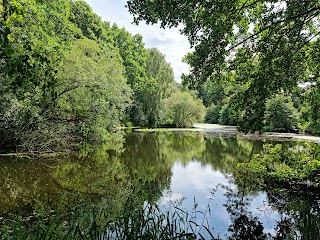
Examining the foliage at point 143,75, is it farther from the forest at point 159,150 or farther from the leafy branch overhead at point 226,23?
the leafy branch overhead at point 226,23

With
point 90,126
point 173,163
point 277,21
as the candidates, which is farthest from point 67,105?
point 277,21

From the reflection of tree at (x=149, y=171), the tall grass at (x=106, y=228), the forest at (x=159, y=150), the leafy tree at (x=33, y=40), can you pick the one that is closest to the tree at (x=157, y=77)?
the forest at (x=159, y=150)

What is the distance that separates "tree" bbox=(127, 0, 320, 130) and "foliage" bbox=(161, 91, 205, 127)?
28792 mm

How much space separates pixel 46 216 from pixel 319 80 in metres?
6.49

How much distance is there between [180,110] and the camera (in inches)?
1438

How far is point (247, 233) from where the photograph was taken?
5.39 meters

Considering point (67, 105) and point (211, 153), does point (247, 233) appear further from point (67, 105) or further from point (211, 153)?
point (211, 153)

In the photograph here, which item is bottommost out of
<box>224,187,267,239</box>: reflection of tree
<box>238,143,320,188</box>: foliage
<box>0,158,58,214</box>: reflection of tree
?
<box>224,187,267,239</box>: reflection of tree

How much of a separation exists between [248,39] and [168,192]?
4.47 m

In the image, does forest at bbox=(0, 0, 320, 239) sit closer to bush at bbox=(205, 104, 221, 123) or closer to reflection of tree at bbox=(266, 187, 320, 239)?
reflection of tree at bbox=(266, 187, 320, 239)

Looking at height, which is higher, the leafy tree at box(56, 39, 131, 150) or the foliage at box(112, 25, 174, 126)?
the foliage at box(112, 25, 174, 126)

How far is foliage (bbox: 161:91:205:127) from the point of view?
3588 centimetres

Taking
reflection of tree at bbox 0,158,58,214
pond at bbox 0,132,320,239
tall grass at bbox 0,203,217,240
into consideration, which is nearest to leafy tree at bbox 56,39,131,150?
pond at bbox 0,132,320,239

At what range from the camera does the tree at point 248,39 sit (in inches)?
199
